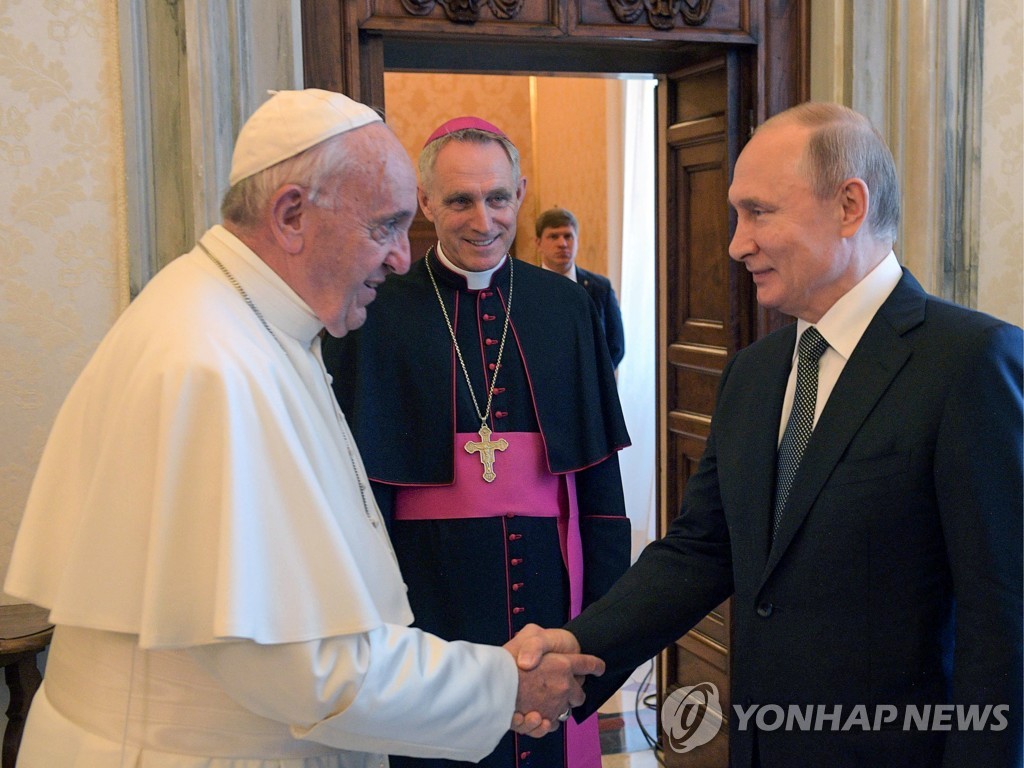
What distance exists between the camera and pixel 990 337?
1.78 m

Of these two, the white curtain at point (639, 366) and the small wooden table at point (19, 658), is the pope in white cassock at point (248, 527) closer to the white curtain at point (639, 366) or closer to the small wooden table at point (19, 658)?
the small wooden table at point (19, 658)

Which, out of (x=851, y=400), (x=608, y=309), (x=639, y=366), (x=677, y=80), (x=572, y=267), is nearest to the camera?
(x=851, y=400)

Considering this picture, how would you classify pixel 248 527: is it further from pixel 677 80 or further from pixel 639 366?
pixel 639 366

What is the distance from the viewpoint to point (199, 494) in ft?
5.12

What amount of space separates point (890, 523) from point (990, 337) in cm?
33

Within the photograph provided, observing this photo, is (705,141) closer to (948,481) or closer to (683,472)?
(683,472)

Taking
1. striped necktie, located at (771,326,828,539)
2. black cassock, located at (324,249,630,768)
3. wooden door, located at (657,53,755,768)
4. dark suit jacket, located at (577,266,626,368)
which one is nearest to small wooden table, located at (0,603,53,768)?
black cassock, located at (324,249,630,768)

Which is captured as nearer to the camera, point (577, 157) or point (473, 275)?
point (473, 275)

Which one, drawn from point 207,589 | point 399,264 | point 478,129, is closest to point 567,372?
point 478,129

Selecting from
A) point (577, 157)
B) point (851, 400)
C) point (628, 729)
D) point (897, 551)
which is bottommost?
point (628, 729)

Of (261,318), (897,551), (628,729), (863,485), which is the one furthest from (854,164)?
(628,729)

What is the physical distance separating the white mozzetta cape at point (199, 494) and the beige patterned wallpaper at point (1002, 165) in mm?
2962

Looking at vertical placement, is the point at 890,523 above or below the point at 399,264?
below

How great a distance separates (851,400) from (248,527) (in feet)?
3.25
